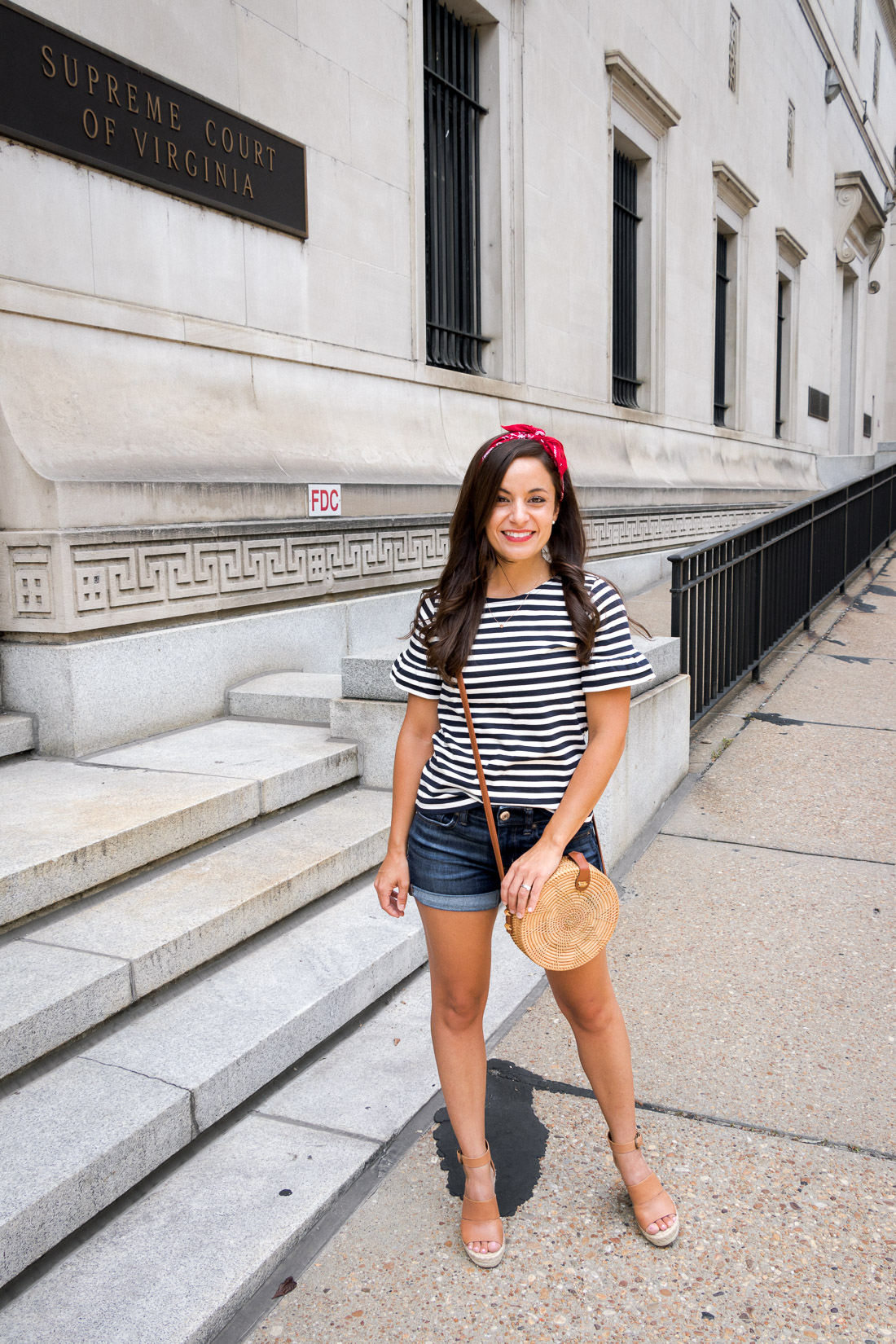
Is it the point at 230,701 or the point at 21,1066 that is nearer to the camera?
the point at 21,1066

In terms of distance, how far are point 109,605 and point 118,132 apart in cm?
232

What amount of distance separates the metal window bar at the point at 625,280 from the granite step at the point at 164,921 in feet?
30.6

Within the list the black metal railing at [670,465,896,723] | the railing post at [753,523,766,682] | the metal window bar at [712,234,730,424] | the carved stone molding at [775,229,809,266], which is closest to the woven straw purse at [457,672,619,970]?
the black metal railing at [670,465,896,723]

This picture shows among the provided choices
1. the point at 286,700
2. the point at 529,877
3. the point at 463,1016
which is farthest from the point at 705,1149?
the point at 286,700

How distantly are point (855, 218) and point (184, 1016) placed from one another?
26.6 meters

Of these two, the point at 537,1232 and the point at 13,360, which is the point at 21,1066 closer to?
the point at 537,1232

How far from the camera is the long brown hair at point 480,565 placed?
224 cm

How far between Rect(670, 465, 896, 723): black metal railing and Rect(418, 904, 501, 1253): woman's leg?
12.5 ft

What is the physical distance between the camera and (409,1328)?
220cm

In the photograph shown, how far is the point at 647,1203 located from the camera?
245 centimetres

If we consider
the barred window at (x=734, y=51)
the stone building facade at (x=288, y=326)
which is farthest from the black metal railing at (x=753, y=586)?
the barred window at (x=734, y=51)

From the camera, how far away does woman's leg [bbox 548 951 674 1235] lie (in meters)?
2.37

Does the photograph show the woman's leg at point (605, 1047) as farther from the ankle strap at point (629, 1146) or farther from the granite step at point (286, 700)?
the granite step at point (286, 700)

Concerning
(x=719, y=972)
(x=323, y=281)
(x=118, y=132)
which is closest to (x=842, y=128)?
(x=323, y=281)
